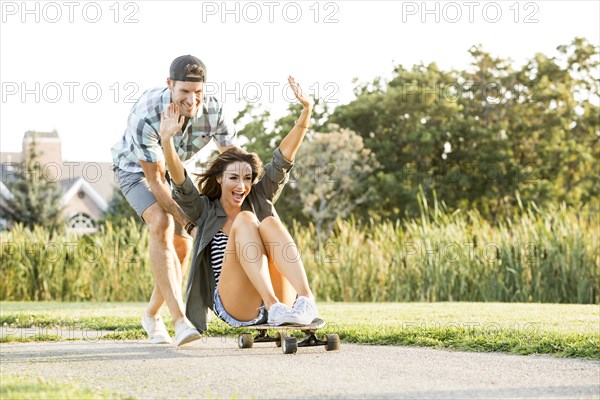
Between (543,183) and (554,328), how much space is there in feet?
97.6

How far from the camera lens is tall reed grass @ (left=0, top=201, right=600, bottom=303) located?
1247cm

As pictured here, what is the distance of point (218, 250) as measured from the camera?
5.68 metres

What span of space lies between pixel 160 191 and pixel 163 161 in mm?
234

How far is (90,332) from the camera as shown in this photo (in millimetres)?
7621

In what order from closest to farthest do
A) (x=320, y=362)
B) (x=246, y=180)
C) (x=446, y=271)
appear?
(x=320, y=362) → (x=246, y=180) → (x=446, y=271)

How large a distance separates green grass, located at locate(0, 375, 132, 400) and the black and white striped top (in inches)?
65.2

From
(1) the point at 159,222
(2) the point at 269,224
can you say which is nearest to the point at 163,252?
(1) the point at 159,222

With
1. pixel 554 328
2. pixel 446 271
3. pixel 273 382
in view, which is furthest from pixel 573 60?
pixel 273 382

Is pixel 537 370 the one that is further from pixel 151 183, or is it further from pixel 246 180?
pixel 151 183

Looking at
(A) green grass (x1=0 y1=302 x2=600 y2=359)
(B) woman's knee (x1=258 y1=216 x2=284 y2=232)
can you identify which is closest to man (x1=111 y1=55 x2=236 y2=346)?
(B) woman's knee (x1=258 y1=216 x2=284 y2=232)

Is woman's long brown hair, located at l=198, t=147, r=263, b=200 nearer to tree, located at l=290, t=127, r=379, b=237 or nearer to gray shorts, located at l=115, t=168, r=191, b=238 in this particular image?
gray shorts, located at l=115, t=168, r=191, b=238

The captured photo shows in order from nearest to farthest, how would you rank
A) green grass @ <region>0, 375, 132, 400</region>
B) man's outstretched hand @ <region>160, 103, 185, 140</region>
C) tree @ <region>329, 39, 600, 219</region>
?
green grass @ <region>0, 375, 132, 400</region>, man's outstretched hand @ <region>160, 103, 185, 140</region>, tree @ <region>329, 39, 600, 219</region>

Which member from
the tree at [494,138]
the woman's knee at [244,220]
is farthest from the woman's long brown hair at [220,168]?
the tree at [494,138]

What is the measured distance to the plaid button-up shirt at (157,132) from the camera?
5.95 m
